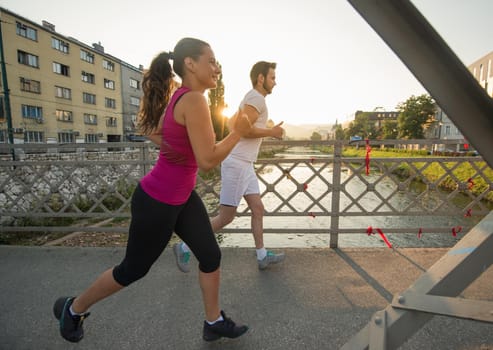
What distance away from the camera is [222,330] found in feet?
5.93

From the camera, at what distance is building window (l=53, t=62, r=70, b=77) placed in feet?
103

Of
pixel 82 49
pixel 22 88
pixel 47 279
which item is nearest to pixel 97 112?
pixel 82 49

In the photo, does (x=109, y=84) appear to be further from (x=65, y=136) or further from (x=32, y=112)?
(x=32, y=112)

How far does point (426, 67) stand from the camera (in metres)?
0.81

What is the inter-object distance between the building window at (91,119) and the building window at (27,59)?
8.21 meters

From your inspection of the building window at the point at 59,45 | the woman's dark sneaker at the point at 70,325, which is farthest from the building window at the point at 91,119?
the woman's dark sneaker at the point at 70,325

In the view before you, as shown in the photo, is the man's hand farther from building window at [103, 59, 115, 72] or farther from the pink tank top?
Answer: building window at [103, 59, 115, 72]

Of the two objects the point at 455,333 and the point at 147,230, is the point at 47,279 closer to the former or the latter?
the point at 147,230

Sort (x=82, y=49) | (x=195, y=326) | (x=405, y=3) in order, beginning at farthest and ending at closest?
(x=82, y=49) → (x=195, y=326) → (x=405, y=3)

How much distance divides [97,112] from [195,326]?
42291mm

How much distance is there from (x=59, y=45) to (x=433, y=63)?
40.8 metres

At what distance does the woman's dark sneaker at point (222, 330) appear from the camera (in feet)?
5.94

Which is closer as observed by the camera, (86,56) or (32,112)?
(32,112)

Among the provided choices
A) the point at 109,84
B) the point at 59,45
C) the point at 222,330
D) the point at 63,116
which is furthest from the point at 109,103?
the point at 222,330
